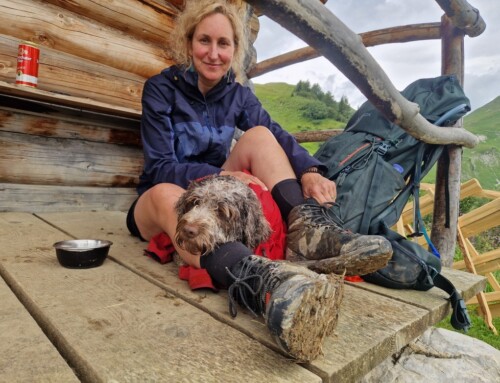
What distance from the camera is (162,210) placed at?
94.6 inches

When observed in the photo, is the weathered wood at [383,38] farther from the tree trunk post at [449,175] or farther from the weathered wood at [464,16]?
the weathered wood at [464,16]

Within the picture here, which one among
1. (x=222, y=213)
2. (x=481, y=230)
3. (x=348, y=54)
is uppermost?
(x=348, y=54)

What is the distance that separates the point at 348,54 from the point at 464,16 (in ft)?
7.93

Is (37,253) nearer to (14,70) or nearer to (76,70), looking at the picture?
(14,70)

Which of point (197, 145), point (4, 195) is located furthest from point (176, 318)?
point (4, 195)

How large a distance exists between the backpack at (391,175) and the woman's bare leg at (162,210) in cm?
110

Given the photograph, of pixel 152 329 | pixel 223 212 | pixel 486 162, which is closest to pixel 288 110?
pixel 486 162

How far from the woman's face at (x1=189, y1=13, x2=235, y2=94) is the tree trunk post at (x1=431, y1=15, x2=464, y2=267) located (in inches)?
91.3

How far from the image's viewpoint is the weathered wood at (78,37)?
12.1 feet

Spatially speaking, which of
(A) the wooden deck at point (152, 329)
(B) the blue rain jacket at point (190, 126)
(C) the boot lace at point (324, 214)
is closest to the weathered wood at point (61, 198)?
(B) the blue rain jacket at point (190, 126)

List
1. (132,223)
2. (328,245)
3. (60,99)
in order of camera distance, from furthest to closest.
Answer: (60,99) → (132,223) → (328,245)

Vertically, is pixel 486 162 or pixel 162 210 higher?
pixel 486 162

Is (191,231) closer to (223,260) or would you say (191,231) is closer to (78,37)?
(223,260)

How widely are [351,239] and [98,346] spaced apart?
1.37 meters
